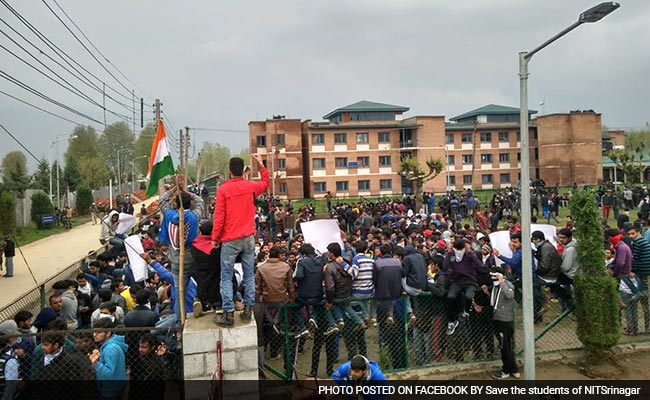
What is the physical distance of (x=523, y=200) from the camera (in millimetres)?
6953

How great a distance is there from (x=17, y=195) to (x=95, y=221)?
5445 millimetres

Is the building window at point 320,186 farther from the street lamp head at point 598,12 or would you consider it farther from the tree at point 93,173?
the street lamp head at point 598,12

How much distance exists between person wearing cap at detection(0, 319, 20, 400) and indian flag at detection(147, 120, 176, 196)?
2.22 meters

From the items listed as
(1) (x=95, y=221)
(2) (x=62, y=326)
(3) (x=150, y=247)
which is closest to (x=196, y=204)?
(2) (x=62, y=326)

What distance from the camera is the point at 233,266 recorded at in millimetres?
5562

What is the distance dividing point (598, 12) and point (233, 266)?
17.7 ft

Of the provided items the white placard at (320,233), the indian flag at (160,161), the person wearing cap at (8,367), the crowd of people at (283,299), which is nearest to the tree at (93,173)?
the white placard at (320,233)

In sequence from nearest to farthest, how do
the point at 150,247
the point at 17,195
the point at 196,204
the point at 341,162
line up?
1. the point at 196,204
2. the point at 150,247
3. the point at 17,195
4. the point at 341,162

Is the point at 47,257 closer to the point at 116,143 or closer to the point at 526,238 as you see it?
the point at 526,238

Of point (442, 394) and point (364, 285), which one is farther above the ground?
point (364, 285)

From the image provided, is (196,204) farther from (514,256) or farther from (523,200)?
(514,256)

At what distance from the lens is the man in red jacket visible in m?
5.45

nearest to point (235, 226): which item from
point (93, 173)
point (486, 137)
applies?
point (486, 137)

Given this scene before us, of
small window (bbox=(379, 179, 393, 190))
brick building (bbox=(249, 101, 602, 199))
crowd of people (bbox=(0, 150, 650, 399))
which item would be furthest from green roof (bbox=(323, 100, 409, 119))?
crowd of people (bbox=(0, 150, 650, 399))
